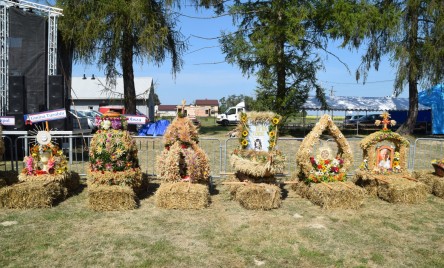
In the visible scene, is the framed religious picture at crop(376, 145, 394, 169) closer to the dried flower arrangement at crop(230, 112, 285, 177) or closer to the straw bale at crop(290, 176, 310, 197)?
the straw bale at crop(290, 176, 310, 197)

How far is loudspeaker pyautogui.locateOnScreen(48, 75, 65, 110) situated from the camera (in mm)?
11602

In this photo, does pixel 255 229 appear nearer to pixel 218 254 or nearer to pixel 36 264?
pixel 218 254

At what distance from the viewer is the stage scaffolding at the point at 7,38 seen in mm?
13281

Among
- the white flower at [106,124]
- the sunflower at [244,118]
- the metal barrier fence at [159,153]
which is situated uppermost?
the sunflower at [244,118]

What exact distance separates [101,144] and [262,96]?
15796 millimetres

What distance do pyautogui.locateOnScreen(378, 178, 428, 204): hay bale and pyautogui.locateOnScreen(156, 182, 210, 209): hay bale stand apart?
372 centimetres

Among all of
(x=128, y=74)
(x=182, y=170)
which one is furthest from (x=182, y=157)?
(x=128, y=74)

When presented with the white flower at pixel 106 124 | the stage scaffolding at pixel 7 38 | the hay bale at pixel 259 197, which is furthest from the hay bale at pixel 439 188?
the stage scaffolding at pixel 7 38

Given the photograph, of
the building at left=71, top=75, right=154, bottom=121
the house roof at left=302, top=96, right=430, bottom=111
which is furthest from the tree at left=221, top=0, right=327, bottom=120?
the building at left=71, top=75, right=154, bottom=121

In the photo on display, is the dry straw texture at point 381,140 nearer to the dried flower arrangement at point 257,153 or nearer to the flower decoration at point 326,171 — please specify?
the flower decoration at point 326,171

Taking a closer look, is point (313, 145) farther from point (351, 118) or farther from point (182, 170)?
point (351, 118)

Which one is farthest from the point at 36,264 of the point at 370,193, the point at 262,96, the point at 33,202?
the point at 262,96

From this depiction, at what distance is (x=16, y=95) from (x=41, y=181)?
239 inches

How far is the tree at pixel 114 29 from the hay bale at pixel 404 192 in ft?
43.7
